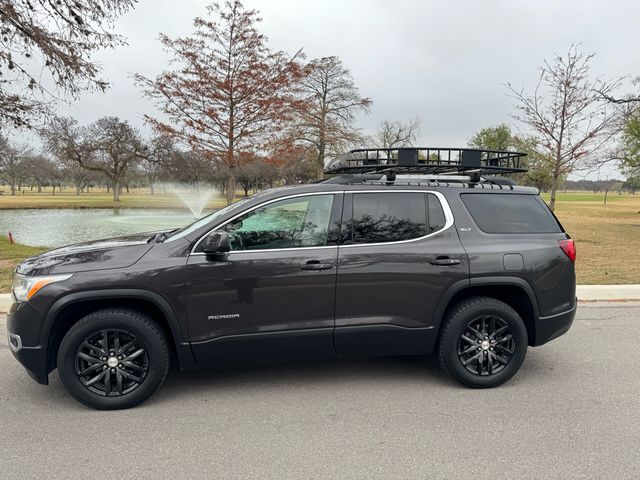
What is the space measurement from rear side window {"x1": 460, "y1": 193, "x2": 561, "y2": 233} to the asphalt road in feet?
4.46

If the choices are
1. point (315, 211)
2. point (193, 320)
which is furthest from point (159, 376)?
point (315, 211)

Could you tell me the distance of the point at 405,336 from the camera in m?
3.52

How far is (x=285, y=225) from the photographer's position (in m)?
3.47

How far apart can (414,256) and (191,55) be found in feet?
39.2

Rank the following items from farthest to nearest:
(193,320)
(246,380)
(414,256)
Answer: (246,380) < (414,256) < (193,320)

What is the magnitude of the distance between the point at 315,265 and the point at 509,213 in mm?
1887

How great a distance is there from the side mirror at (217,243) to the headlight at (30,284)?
3.33 ft

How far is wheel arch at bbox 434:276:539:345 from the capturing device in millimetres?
3533

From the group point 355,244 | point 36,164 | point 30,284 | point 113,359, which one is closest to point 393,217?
point 355,244

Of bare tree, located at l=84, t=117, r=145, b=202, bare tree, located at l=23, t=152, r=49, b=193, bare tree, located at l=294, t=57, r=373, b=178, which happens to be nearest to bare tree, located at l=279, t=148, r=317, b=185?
bare tree, located at l=294, t=57, r=373, b=178

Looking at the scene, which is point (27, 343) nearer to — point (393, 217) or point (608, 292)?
point (393, 217)

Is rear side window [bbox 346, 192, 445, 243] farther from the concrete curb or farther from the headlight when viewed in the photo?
the concrete curb

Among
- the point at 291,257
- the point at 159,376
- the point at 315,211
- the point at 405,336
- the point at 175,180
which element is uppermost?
the point at 175,180

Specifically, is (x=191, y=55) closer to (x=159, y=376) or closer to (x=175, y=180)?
(x=159, y=376)
